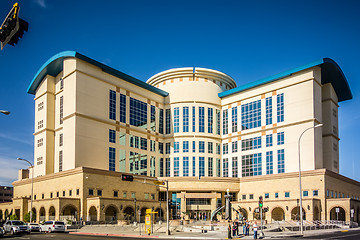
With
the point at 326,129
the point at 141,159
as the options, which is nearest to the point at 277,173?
the point at 326,129

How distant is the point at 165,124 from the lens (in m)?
77.3

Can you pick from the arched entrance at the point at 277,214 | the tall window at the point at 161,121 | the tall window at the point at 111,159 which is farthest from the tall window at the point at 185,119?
the arched entrance at the point at 277,214

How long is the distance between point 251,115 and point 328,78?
15531 millimetres

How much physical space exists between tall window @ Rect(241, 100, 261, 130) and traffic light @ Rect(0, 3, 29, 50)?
60899 millimetres

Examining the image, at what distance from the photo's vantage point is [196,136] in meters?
74.6

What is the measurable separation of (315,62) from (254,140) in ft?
56.8

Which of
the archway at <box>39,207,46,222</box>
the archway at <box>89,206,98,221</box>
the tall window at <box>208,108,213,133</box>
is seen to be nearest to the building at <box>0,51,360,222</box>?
the tall window at <box>208,108,213,133</box>

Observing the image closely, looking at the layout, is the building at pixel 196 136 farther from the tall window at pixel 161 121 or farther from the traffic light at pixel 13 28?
the traffic light at pixel 13 28

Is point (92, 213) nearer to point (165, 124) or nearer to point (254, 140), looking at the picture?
point (165, 124)

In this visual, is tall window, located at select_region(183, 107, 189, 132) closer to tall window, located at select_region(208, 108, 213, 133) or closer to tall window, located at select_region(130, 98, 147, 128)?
tall window, located at select_region(208, 108, 213, 133)

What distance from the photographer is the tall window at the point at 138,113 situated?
7106 cm

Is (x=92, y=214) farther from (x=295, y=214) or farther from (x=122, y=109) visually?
(x=295, y=214)

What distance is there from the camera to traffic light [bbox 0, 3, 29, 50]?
42.3 feet

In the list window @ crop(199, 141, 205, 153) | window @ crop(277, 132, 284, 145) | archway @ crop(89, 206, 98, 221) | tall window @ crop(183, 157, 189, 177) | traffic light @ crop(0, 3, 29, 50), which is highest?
traffic light @ crop(0, 3, 29, 50)
